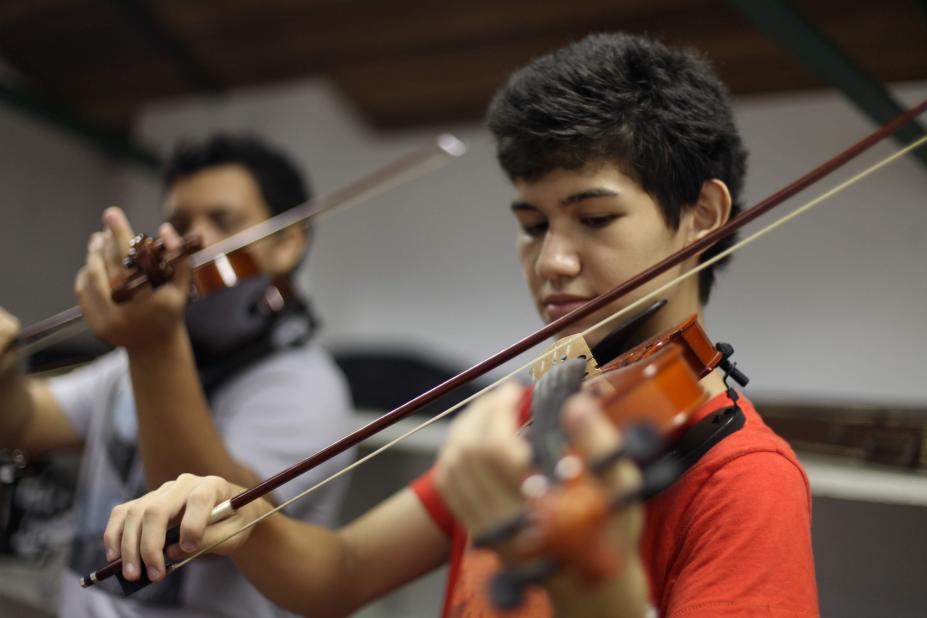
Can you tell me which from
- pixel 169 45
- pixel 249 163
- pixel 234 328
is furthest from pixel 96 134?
pixel 234 328

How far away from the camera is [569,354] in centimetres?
75

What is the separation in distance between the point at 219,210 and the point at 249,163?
132 millimetres

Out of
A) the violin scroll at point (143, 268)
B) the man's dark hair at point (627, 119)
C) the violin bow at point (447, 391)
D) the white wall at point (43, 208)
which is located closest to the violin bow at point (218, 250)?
the violin scroll at point (143, 268)

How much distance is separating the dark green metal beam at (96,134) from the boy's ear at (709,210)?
2653 millimetres

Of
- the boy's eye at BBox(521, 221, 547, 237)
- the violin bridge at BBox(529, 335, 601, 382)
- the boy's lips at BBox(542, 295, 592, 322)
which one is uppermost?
the boy's eye at BBox(521, 221, 547, 237)

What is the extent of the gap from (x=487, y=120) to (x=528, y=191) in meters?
0.15

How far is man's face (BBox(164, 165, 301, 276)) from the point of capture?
136 cm

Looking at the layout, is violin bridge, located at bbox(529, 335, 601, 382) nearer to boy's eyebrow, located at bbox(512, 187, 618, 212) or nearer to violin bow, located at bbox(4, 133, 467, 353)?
boy's eyebrow, located at bbox(512, 187, 618, 212)

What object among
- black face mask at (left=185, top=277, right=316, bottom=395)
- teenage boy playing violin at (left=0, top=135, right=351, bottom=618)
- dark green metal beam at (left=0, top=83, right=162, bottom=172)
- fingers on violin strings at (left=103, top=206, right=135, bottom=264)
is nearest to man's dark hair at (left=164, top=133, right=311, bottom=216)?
teenage boy playing violin at (left=0, top=135, right=351, bottom=618)

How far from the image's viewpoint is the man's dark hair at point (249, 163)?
4.67ft

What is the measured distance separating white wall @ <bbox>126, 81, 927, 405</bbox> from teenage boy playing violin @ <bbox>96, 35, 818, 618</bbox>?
437 mm

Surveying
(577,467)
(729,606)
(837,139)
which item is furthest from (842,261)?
(577,467)

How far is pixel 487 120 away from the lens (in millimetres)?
904

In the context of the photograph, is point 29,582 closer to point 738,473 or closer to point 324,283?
point 324,283
